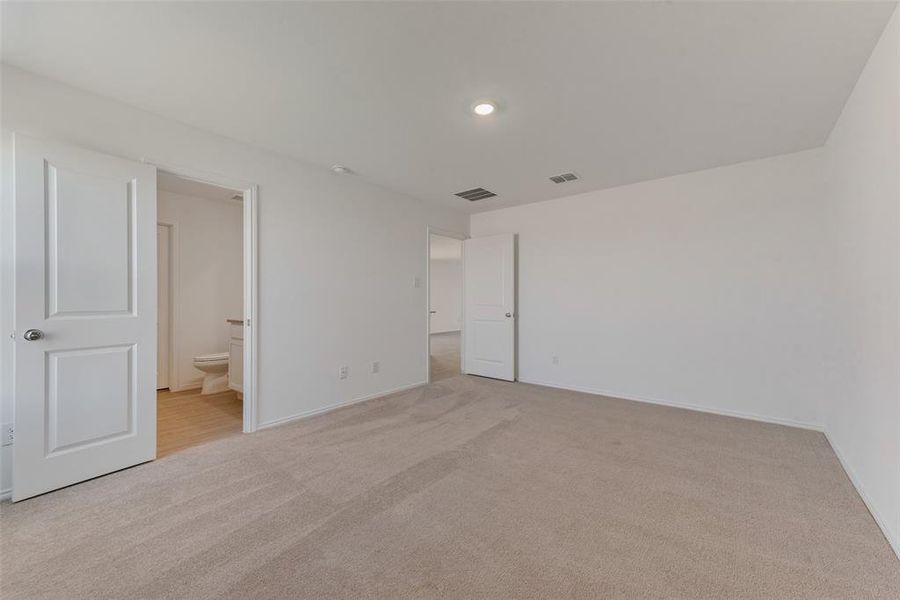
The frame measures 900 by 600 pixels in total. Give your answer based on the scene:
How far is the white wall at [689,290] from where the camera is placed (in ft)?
10.2

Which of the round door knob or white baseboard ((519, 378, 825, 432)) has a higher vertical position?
the round door knob

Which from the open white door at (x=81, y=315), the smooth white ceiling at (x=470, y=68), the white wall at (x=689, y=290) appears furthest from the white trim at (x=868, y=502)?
the open white door at (x=81, y=315)

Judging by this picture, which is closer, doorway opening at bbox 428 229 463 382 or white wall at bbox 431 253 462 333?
doorway opening at bbox 428 229 463 382

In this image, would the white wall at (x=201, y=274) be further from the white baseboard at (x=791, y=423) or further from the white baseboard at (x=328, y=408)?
the white baseboard at (x=791, y=423)

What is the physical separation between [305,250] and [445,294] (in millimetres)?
7962

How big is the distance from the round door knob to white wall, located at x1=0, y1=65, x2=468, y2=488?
8 cm

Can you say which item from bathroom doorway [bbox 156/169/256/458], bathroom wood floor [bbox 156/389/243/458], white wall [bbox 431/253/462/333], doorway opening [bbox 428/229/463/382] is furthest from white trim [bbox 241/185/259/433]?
white wall [bbox 431/253/462/333]

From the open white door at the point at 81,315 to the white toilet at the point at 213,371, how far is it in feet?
5.91

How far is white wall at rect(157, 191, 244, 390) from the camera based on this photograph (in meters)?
4.30

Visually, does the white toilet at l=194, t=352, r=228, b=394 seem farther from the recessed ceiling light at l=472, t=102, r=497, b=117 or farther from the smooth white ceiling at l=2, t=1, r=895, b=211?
the recessed ceiling light at l=472, t=102, r=497, b=117

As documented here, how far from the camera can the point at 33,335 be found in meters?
1.99

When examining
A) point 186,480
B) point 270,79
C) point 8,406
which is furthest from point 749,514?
point 8,406

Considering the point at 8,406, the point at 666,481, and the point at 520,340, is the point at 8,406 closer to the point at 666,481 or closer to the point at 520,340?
the point at 666,481

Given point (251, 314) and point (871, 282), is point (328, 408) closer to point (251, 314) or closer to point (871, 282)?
point (251, 314)
